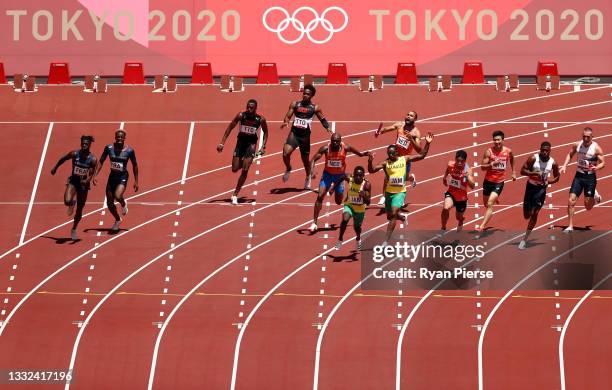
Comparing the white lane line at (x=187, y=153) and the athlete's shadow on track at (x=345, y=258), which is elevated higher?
the white lane line at (x=187, y=153)

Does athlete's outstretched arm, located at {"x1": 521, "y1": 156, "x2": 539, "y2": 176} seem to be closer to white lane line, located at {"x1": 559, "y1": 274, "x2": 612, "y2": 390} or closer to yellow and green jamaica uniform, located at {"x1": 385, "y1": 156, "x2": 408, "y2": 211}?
yellow and green jamaica uniform, located at {"x1": 385, "y1": 156, "x2": 408, "y2": 211}

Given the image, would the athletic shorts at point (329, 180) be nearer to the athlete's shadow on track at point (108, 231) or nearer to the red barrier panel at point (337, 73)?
the athlete's shadow on track at point (108, 231)

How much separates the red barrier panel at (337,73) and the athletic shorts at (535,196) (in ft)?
28.5

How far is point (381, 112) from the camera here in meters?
31.5

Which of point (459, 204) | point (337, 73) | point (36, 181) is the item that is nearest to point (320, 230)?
point (459, 204)

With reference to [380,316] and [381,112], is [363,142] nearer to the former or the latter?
[381,112]

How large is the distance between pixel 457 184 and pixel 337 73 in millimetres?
8604

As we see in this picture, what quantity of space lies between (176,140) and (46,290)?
20.0 ft

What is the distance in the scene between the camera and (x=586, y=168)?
26125 mm

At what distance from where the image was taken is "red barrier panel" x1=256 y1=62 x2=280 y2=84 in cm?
3388

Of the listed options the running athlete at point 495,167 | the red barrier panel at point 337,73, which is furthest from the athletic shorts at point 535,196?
the red barrier panel at point 337,73

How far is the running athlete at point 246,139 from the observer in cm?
2731

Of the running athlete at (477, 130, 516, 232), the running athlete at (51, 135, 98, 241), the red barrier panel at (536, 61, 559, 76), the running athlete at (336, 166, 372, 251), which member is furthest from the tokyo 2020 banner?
the running athlete at (336, 166, 372, 251)

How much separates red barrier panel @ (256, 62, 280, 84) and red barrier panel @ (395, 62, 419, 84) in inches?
108
